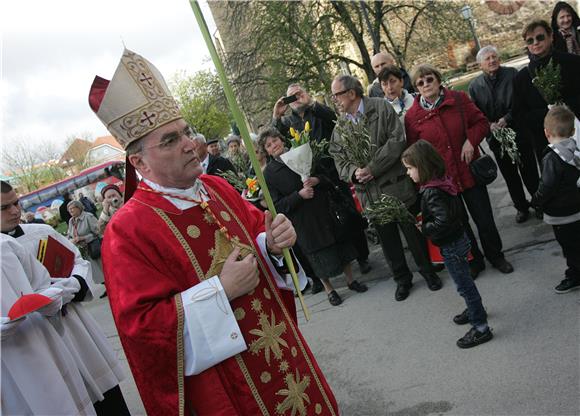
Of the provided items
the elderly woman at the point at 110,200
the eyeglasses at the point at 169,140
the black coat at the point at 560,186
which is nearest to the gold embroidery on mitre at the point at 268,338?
the eyeglasses at the point at 169,140

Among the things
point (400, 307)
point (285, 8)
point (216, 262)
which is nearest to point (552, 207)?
point (400, 307)

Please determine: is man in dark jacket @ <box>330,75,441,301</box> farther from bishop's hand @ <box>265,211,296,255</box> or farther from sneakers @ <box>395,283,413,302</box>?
bishop's hand @ <box>265,211,296,255</box>

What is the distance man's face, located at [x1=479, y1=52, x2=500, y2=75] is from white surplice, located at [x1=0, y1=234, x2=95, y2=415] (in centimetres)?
464

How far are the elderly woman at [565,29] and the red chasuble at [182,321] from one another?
484 cm

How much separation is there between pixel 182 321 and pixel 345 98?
342cm

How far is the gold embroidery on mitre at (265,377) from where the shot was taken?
209 centimetres

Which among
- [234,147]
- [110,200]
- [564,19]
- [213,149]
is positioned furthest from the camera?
[110,200]

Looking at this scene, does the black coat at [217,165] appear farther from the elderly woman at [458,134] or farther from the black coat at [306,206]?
the elderly woman at [458,134]

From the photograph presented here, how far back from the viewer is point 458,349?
3.79 m

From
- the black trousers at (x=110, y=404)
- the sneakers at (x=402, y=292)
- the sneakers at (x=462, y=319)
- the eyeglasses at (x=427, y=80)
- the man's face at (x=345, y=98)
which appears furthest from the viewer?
the sneakers at (x=402, y=292)

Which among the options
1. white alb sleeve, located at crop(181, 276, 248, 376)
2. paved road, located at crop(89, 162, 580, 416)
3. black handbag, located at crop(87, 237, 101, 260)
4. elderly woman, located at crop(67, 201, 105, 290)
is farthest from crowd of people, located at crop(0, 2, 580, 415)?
elderly woman, located at crop(67, 201, 105, 290)

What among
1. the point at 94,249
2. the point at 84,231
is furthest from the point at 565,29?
the point at 84,231

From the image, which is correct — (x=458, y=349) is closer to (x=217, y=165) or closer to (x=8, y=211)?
(x=8, y=211)

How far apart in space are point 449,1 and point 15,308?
58.9 ft
